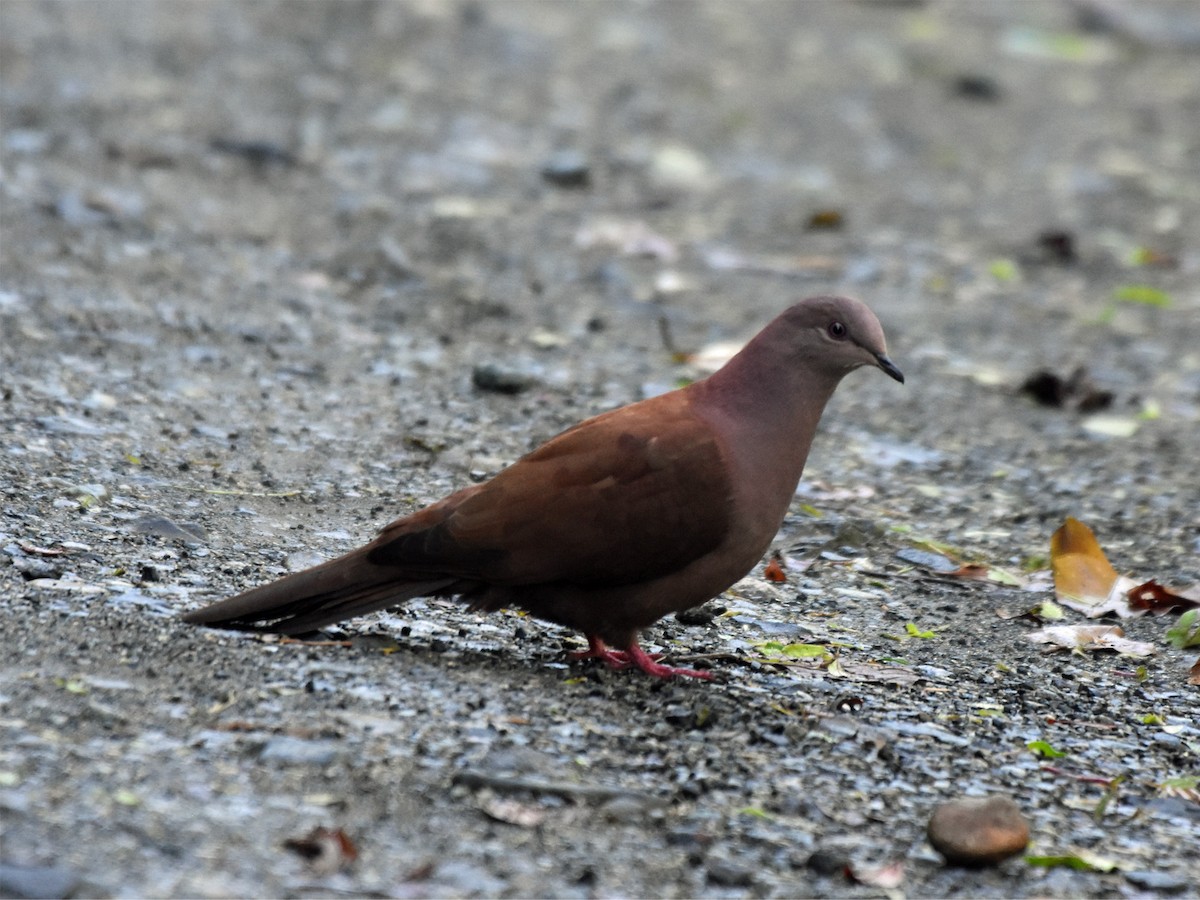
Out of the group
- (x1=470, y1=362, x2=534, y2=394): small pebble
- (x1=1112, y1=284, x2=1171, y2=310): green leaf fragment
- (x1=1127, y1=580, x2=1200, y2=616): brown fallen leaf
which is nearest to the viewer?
(x1=1127, y1=580, x2=1200, y2=616): brown fallen leaf

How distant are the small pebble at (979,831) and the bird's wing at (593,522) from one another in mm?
963

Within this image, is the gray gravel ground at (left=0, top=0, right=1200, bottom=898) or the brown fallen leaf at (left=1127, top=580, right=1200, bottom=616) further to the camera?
the brown fallen leaf at (left=1127, top=580, right=1200, bottom=616)

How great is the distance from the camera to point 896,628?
4691 mm

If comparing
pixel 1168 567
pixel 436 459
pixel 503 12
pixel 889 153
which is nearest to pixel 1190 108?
pixel 889 153

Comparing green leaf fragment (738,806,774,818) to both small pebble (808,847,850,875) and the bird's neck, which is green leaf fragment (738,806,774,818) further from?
the bird's neck

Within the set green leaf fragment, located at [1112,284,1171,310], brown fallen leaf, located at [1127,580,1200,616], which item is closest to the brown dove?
brown fallen leaf, located at [1127,580,1200,616]

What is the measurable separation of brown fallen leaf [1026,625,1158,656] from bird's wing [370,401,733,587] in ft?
3.97

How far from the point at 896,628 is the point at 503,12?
767 cm

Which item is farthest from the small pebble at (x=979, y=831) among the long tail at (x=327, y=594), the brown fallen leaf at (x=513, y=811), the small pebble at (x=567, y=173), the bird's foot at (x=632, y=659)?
the small pebble at (x=567, y=173)

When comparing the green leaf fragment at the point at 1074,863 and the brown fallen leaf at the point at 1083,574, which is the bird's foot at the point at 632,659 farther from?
the brown fallen leaf at the point at 1083,574

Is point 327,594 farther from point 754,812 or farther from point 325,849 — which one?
point 754,812

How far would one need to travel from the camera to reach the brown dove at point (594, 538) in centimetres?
399

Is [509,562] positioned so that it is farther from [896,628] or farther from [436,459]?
[436,459]

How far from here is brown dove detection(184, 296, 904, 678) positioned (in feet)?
13.1
